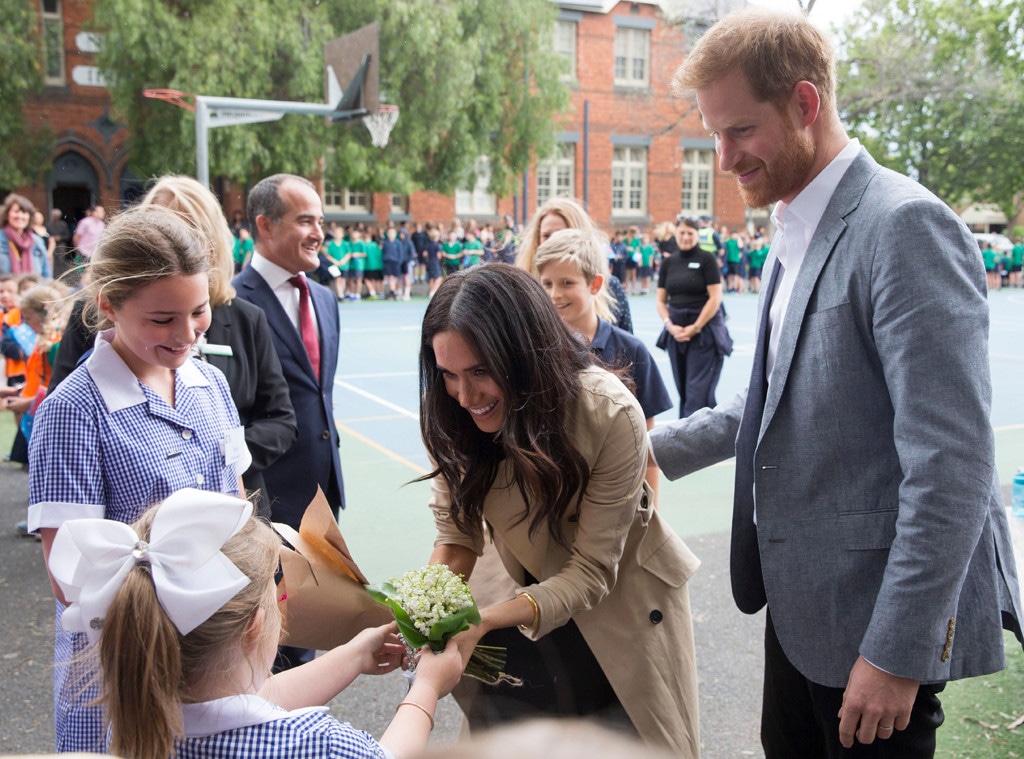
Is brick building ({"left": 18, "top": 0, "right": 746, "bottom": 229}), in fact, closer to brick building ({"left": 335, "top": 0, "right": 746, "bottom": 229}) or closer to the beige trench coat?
brick building ({"left": 335, "top": 0, "right": 746, "bottom": 229})

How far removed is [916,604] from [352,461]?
6.65 m

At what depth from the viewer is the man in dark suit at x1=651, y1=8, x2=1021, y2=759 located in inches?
68.6

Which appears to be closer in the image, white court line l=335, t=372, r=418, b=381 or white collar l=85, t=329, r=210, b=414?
white collar l=85, t=329, r=210, b=414

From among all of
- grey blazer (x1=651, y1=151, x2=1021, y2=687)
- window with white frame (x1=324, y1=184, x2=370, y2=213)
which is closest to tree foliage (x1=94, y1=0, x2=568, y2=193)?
window with white frame (x1=324, y1=184, x2=370, y2=213)

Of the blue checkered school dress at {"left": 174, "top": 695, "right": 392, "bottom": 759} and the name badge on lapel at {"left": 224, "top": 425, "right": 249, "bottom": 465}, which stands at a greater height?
the name badge on lapel at {"left": 224, "top": 425, "right": 249, "bottom": 465}

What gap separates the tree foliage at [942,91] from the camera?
3131 cm

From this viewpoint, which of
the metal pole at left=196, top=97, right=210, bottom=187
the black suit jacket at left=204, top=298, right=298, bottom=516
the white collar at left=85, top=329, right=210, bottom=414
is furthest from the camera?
the metal pole at left=196, top=97, right=210, bottom=187

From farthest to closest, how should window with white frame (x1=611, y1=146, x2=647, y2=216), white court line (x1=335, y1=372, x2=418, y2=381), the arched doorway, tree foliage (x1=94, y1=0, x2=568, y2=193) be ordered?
1. window with white frame (x1=611, y1=146, x2=647, y2=216)
2. the arched doorway
3. tree foliage (x1=94, y1=0, x2=568, y2=193)
4. white court line (x1=335, y1=372, x2=418, y2=381)

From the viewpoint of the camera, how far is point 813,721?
90.4 inches

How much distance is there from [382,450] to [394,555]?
2.96 metres

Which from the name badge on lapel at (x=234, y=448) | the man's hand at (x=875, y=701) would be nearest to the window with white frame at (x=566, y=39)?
the name badge on lapel at (x=234, y=448)

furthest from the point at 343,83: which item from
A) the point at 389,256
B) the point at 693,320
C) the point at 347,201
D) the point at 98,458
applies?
the point at 98,458

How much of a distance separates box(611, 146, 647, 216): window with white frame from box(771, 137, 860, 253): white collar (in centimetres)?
3586

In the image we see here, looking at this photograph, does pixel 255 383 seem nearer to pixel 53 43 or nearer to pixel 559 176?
pixel 53 43
